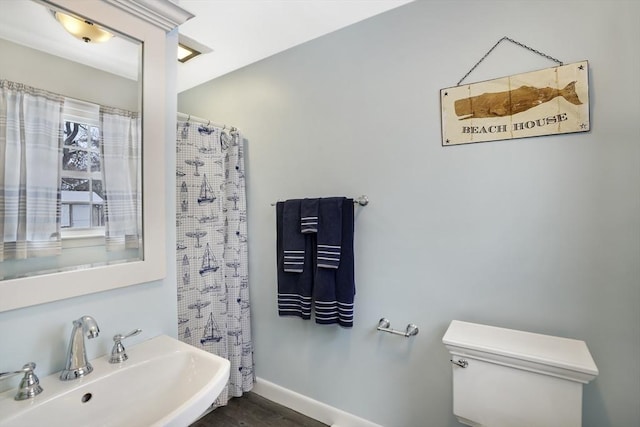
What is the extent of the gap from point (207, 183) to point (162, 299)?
919 millimetres

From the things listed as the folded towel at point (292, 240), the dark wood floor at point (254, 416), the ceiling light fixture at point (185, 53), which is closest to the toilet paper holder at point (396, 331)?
the folded towel at point (292, 240)

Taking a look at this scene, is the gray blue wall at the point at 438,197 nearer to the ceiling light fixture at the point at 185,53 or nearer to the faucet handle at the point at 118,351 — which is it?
the ceiling light fixture at the point at 185,53

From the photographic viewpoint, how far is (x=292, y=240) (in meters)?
1.85

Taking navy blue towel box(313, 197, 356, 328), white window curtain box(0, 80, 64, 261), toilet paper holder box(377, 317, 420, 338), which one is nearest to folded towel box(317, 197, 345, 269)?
navy blue towel box(313, 197, 356, 328)

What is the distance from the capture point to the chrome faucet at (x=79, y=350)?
95 cm

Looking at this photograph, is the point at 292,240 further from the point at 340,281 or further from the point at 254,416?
the point at 254,416

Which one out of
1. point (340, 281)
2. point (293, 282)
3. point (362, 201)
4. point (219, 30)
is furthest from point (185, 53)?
point (340, 281)

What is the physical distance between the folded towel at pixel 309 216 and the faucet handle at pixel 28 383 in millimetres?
1242

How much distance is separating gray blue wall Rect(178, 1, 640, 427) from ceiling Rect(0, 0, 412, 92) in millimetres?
92

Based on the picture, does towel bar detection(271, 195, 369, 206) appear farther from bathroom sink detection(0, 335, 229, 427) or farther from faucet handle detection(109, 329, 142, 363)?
faucet handle detection(109, 329, 142, 363)

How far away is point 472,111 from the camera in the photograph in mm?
1412

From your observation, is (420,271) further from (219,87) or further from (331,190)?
(219,87)

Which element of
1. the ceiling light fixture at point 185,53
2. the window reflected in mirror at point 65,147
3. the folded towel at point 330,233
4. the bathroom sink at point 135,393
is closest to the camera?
the bathroom sink at point 135,393

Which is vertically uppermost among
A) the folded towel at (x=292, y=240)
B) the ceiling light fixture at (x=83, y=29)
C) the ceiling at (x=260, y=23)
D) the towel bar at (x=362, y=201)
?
the ceiling at (x=260, y=23)
